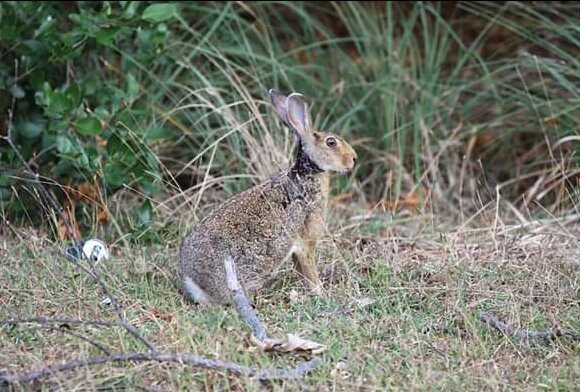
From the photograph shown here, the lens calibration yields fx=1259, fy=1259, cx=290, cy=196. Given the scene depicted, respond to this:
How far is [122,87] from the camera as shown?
8516 millimetres

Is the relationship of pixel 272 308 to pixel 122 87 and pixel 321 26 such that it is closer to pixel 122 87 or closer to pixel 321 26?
pixel 122 87

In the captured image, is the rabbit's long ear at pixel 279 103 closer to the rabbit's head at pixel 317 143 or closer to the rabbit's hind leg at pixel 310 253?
the rabbit's head at pixel 317 143

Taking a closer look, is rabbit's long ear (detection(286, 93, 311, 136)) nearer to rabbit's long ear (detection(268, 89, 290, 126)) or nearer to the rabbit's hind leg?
rabbit's long ear (detection(268, 89, 290, 126))

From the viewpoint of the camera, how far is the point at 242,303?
5.54 metres

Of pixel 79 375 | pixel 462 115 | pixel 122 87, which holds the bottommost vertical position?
pixel 462 115

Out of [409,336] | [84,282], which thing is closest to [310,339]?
[409,336]

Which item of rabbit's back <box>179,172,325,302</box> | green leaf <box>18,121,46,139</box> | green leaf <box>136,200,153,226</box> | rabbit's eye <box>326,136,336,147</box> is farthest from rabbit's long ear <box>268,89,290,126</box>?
green leaf <box>18,121,46,139</box>

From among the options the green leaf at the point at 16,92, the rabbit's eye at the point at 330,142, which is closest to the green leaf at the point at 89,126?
the green leaf at the point at 16,92

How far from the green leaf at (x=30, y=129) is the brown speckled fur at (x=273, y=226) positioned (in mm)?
1871

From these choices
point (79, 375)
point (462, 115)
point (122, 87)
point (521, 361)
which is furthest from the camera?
point (462, 115)

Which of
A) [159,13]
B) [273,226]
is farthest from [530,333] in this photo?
[159,13]

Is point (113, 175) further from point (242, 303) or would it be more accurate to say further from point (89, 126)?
point (242, 303)

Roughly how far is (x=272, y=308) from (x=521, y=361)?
124 cm

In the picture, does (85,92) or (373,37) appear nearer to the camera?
(85,92)
